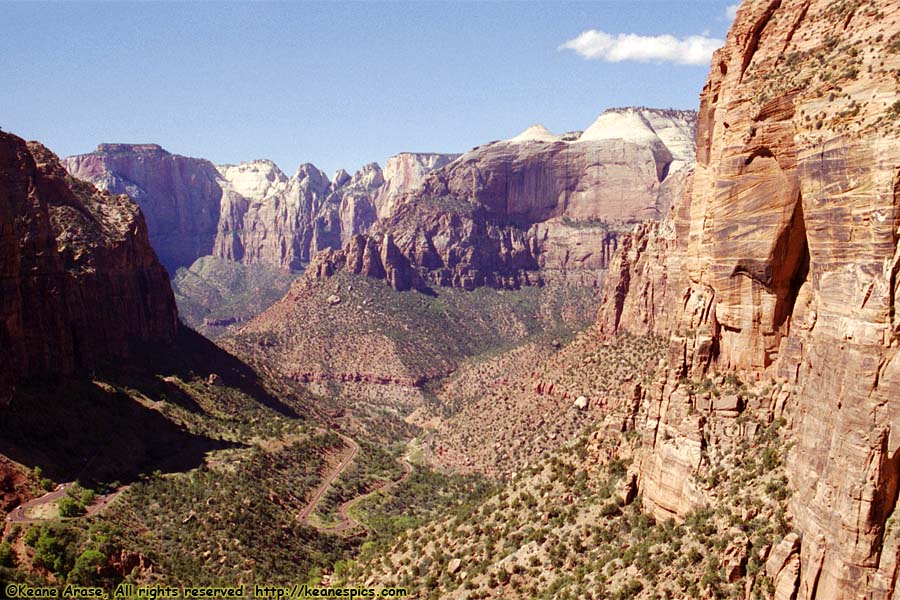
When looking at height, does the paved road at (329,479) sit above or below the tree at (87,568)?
below

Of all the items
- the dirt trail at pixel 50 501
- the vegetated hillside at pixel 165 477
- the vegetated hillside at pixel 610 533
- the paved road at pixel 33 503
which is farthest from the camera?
the dirt trail at pixel 50 501

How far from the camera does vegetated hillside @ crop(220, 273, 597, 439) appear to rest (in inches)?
5999

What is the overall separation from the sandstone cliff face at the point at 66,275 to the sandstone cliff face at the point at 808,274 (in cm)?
5810

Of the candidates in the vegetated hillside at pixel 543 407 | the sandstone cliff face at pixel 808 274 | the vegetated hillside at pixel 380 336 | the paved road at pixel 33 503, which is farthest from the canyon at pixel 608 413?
the vegetated hillside at pixel 380 336

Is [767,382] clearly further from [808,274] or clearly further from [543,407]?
[543,407]

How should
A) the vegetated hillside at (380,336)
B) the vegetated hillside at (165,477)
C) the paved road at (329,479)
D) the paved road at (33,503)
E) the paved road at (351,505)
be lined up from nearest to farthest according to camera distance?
the vegetated hillside at (165,477)
the paved road at (33,503)
the paved road at (351,505)
the paved road at (329,479)
the vegetated hillside at (380,336)

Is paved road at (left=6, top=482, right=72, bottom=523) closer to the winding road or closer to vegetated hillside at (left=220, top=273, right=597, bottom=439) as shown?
the winding road

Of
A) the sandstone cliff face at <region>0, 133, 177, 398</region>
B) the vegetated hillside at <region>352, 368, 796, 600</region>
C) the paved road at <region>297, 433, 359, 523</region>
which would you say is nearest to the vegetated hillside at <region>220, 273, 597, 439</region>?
the paved road at <region>297, 433, 359, 523</region>

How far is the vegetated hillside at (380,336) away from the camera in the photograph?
152375mm

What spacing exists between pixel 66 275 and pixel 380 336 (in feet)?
278

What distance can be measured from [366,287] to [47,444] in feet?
385

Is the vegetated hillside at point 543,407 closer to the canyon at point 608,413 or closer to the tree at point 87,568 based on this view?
Answer: the canyon at point 608,413

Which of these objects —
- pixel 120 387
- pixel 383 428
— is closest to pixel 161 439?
pixel 120 387

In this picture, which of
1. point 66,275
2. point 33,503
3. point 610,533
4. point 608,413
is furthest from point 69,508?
point 608,413
